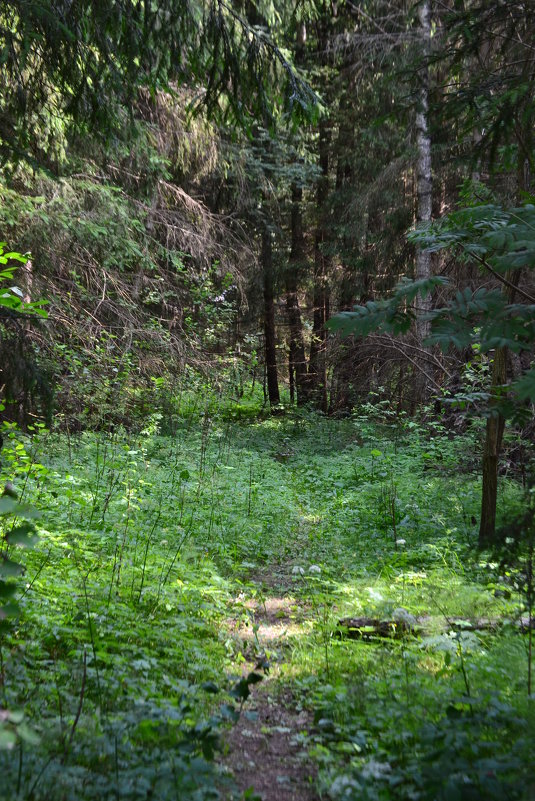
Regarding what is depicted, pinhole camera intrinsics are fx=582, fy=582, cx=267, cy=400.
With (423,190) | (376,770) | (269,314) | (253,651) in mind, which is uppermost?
(423,190)

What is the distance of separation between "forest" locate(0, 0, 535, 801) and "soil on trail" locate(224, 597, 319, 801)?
2cm

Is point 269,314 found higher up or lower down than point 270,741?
higher up

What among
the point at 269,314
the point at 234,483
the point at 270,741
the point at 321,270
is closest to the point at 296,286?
the point at 321,270

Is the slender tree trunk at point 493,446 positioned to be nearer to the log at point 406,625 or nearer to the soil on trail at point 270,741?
the log at point 406,625

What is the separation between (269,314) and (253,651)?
50.8 ft

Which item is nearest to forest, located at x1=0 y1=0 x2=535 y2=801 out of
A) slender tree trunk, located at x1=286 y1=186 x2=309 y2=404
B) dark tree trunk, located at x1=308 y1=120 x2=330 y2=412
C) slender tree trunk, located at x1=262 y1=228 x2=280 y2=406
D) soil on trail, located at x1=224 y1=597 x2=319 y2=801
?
soil on trail, located at x1=224 y1=597 x2=319 y2=801

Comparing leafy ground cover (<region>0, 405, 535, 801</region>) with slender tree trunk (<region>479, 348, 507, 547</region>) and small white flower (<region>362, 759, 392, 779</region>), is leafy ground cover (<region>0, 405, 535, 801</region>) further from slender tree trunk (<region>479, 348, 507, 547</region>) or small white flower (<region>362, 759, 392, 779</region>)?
slender tree trunk (<region>479, 348, 507, 547</region>)

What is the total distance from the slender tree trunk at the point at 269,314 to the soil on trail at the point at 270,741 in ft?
48.7

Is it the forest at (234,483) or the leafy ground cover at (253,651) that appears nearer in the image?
the leafy ground cover at (253,651)

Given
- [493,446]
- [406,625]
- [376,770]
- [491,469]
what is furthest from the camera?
[491,469]

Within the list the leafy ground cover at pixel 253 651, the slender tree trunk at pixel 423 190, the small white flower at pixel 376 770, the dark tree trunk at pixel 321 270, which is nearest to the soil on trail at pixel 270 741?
the leafy ground cover at pixel 253 651

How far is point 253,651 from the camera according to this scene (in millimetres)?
3777

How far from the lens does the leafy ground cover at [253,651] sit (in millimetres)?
2168

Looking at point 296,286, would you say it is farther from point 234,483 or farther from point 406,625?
point 406,625
